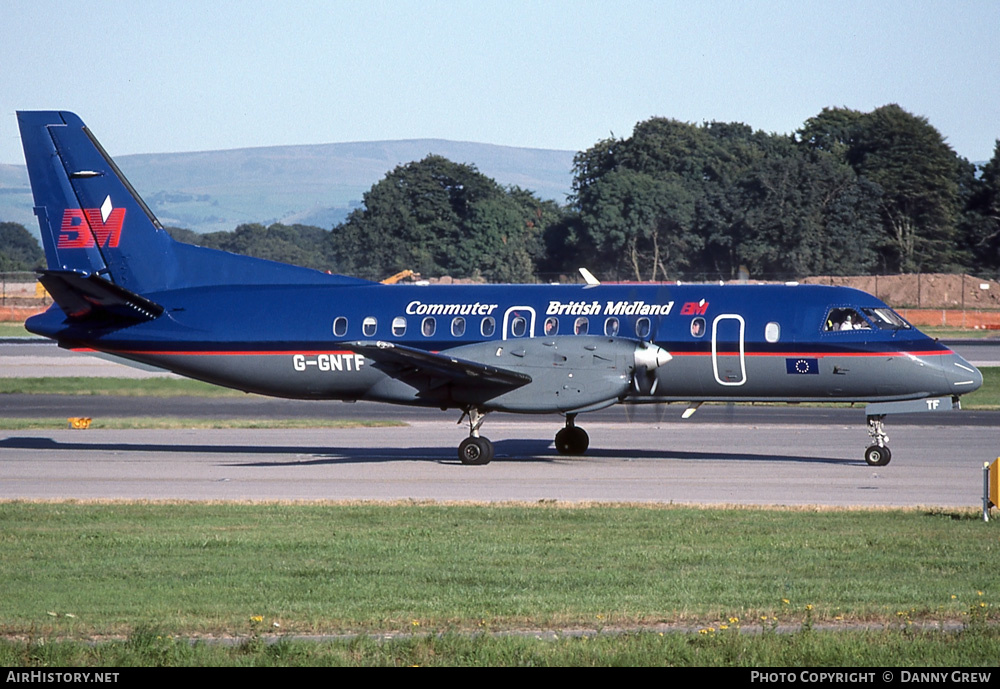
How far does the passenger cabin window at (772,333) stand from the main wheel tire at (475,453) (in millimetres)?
5814

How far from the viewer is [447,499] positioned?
63.1ft

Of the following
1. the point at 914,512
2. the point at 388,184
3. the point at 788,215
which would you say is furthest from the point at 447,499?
the point at 388,184

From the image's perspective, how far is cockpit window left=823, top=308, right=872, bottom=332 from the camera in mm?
22719

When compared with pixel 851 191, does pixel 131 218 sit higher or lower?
lower

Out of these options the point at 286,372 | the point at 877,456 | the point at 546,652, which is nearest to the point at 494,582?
the point at 546,652

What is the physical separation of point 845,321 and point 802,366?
1.22 m

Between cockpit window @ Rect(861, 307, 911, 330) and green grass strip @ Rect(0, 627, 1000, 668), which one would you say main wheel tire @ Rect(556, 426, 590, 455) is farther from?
green grass strip @ Rect(0, 627, 1000, 668)

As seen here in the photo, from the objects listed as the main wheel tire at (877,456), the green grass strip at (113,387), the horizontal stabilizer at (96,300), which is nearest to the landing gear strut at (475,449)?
the horizontal stabilizer at (96,300)

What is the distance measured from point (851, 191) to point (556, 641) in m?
89.6

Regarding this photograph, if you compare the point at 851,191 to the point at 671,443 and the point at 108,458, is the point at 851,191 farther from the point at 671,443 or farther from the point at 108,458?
the point at 108,458

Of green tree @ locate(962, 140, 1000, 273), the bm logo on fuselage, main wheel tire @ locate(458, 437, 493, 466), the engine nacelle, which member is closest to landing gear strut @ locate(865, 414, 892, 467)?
the engine nacelle

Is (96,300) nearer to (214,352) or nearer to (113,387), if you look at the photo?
(214,352)

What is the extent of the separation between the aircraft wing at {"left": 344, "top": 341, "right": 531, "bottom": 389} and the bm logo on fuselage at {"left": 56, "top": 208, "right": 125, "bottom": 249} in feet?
21.6

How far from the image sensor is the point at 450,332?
24.2 meters
